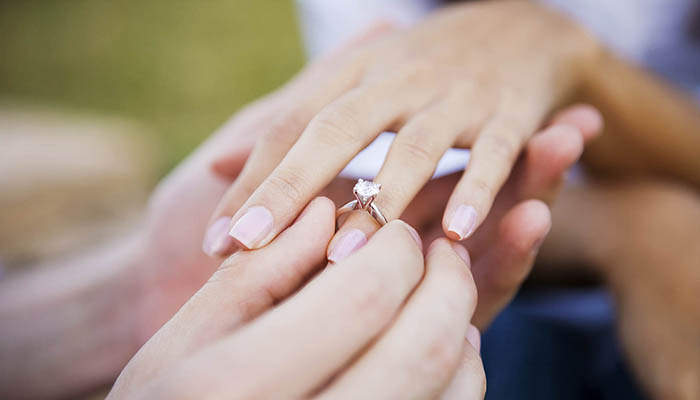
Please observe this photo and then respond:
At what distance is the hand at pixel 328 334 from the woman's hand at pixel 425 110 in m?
0.12

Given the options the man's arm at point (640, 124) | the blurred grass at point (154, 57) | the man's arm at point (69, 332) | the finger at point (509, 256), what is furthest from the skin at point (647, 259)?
the blurred grass at point (154, 57)

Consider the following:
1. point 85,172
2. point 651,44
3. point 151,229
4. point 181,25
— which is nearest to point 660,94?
point 651,44

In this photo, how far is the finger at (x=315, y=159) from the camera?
88cm

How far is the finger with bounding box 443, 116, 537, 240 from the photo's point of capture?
93cm

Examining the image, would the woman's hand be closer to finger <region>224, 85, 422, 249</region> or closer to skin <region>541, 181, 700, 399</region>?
finger <region>224, 85, 422, 249</region>

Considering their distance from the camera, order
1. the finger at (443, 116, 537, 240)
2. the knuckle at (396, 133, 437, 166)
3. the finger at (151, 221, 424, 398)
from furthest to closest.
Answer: the knuckle at (396, 133, 437, 166) < the finger at (443, 116, 537, 240) < the finger at (151, 221, 424, 398)

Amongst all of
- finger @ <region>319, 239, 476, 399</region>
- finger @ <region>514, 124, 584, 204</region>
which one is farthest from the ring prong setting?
finger @ <region>514, 124, 584, 204</region>

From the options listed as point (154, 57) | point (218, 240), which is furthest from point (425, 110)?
point (154, 57)

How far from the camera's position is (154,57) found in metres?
4.72

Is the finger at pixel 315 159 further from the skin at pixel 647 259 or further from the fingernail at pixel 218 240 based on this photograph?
the skin at pixel 647 259

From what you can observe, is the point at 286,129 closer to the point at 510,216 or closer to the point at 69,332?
the point at 510,216

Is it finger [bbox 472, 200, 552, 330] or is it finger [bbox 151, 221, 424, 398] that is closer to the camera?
finger [bbox 151, 221, 424, 398]

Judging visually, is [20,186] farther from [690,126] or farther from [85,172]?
[690,126]

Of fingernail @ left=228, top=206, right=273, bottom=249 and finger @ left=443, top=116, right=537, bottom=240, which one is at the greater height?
fingernail @ left=228, top=206, right=273, bottom=249
